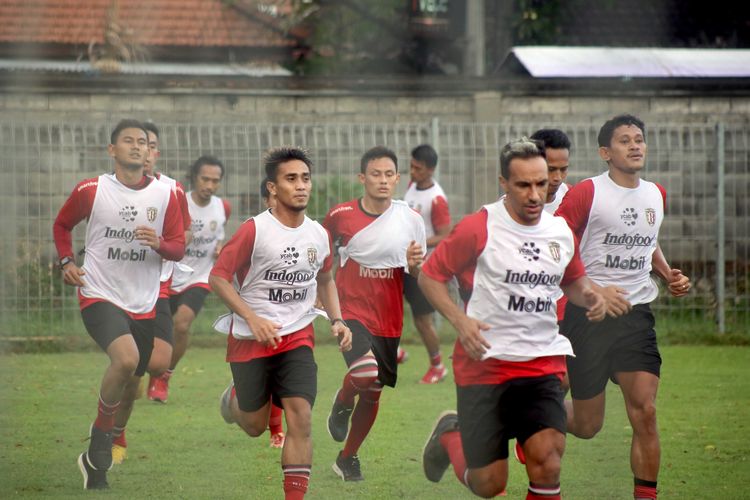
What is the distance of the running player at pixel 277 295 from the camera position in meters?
6.49

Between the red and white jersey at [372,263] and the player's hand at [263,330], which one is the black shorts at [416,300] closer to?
the red and white jersey at [372,263]

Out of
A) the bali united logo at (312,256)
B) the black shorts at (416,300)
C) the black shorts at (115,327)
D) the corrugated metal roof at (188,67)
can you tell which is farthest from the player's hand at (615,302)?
the corrugated metal roof at (188,67)

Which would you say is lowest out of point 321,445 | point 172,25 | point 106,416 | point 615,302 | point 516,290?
point 321,445

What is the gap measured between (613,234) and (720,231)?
27.2 feet

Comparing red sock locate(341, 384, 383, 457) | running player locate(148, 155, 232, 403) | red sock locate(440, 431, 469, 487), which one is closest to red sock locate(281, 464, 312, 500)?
red sock locate(440, 431, 469, 487)

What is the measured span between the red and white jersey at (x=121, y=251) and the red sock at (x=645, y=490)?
132 inches

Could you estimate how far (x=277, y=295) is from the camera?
6.64 meters

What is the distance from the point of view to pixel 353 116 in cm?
1554

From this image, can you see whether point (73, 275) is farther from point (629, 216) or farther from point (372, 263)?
point (629, 216)

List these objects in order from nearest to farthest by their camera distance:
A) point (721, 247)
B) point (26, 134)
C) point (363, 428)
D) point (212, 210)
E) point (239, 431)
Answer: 1. point (363, 428)
2. point (239, 431)
3. point (212, 210)
4. point (26, 134)
5. point (721, 247)

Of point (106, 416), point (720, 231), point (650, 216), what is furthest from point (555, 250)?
point (720, 231)

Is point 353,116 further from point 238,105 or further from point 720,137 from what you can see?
point 720,137

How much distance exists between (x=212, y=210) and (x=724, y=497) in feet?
20.6

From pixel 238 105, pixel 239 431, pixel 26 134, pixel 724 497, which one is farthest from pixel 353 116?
pixel 724 497
